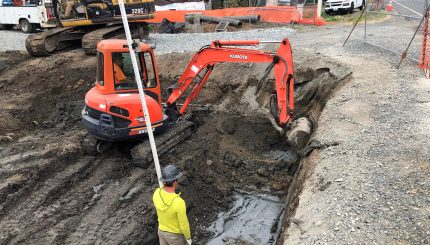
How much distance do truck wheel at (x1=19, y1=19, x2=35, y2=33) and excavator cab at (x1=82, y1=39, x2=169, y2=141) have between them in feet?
53.4

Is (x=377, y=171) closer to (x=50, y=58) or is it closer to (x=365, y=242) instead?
(x=365, y=242)

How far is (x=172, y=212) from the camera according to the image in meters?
5.42

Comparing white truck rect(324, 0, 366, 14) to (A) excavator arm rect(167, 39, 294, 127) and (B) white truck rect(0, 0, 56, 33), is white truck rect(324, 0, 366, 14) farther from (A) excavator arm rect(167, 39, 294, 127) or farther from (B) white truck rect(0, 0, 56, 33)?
(A) excavator arm rect(167, 39, 294, 127)

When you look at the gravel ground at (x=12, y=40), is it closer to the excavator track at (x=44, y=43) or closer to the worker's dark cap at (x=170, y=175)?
the excavator track at (x=44, y=43)

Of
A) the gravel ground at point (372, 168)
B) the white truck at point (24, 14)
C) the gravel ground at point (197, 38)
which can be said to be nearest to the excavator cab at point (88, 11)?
A: the gravel ground at point (197, 38)

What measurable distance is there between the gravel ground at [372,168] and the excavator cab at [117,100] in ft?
12.3

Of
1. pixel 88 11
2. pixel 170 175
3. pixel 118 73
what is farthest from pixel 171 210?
pixel 88 11

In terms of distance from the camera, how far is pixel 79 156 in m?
9.45

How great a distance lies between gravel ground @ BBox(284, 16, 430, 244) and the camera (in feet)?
16.5

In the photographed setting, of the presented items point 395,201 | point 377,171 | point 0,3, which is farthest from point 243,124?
point 0,3

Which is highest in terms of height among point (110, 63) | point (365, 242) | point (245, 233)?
point (110, 63)

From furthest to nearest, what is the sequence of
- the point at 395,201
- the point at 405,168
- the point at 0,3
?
the point at 0,3
the point at 405,168
the point at 395,201

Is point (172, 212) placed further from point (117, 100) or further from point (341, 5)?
point (341, 5)

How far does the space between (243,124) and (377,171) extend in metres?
5.53
